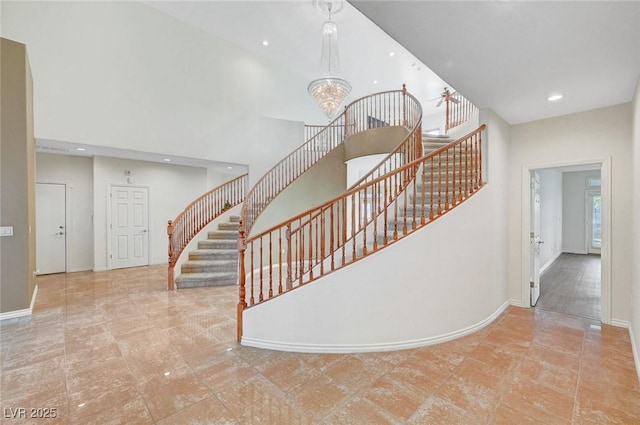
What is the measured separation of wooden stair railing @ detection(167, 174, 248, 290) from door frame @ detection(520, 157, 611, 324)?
572cm

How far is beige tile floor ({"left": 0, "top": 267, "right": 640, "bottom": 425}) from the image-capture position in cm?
179

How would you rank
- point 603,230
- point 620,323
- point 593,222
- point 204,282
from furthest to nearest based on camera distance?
point 593,222 < point 204,282 < point 603,230 < point 620,323

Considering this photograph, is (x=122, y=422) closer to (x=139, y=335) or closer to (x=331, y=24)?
(x=139, y=335)

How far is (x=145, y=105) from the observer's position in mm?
5211

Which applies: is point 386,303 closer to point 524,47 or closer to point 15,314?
point 524,47

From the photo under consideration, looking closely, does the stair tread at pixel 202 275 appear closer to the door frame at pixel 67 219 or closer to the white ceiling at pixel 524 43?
the door frame at pixel 67 219

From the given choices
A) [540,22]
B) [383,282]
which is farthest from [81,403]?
[540,22]

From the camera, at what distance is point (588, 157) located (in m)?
3.37

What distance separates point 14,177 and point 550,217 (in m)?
10.6

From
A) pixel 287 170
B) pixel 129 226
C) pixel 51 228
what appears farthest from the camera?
pixel 129 226

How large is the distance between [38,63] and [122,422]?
5.49m

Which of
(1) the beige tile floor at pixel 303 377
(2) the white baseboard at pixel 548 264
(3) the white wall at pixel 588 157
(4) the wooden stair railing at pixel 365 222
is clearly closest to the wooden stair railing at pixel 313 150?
(4) the wooden stair railing at pixel 365 222

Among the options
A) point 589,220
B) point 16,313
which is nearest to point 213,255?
point 16,313

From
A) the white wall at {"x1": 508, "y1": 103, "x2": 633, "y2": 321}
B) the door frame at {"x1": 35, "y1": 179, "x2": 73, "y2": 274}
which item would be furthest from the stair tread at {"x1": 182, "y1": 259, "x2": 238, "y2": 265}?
the white wall at {"x1": 508, "y1": 103, "x2": 633, "y2": 321}
